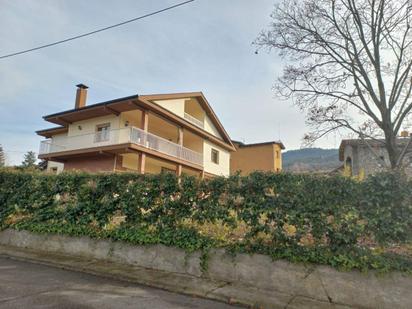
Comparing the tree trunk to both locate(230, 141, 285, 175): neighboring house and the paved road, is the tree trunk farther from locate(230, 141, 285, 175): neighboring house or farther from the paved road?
locate(230, 141, 285, 175): neighboring house

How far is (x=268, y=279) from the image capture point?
4.50m

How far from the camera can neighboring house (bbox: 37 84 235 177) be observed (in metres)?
15.3

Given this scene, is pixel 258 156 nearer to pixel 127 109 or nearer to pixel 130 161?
pixel 130 161

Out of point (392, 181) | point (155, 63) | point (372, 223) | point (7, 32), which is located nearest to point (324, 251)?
point (372, 223)

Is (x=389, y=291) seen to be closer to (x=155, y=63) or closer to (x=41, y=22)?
(x=155, y=63)

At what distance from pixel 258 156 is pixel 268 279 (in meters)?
25.2

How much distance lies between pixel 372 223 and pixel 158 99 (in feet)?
46.8

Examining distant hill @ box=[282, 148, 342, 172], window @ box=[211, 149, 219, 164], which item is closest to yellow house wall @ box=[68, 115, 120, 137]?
window @ box=[211, 149, 219, 164]

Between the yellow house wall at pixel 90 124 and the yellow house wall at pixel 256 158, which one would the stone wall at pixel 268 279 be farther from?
the yellow house wall at pixel 256 158

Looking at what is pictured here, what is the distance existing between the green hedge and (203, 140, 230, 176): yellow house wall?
47.8ft

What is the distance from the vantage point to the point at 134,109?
16.1 meters

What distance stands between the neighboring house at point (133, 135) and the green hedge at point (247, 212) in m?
6.92

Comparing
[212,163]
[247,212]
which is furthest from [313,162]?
[247,212]

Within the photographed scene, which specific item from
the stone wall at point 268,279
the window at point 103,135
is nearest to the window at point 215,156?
the window at point 103,135
